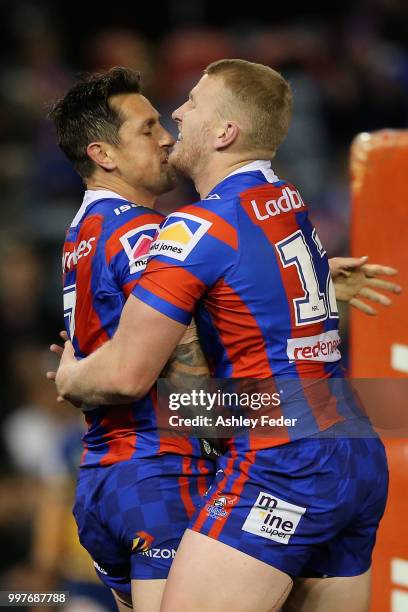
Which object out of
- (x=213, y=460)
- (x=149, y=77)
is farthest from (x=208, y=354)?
(x=149, y=77)

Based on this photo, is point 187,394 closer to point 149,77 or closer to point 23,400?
point 23,400

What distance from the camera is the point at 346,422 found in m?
3.33

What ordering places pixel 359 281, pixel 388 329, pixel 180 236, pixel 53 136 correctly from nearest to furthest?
pixel 180 236 → pixel 359 281 → pixel 388 329 → pixel 53 136

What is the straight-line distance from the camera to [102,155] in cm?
377

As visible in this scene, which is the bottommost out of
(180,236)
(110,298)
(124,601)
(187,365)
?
(124,601)

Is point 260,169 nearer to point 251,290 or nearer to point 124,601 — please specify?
point 251,290

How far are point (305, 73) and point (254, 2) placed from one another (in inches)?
59.5

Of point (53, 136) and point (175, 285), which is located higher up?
point (175, 285)

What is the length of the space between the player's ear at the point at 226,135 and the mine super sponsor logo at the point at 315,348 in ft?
2.20

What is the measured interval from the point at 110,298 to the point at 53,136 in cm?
605

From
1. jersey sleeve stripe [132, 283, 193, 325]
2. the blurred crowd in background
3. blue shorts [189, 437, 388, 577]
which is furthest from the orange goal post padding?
the blurred crowd in background

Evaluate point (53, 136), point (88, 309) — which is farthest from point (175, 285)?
point (53, 136)

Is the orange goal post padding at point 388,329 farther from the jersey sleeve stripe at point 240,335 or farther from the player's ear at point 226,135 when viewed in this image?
the player's ear at point 226,135

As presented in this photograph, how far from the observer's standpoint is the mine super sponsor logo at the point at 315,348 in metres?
3.27
